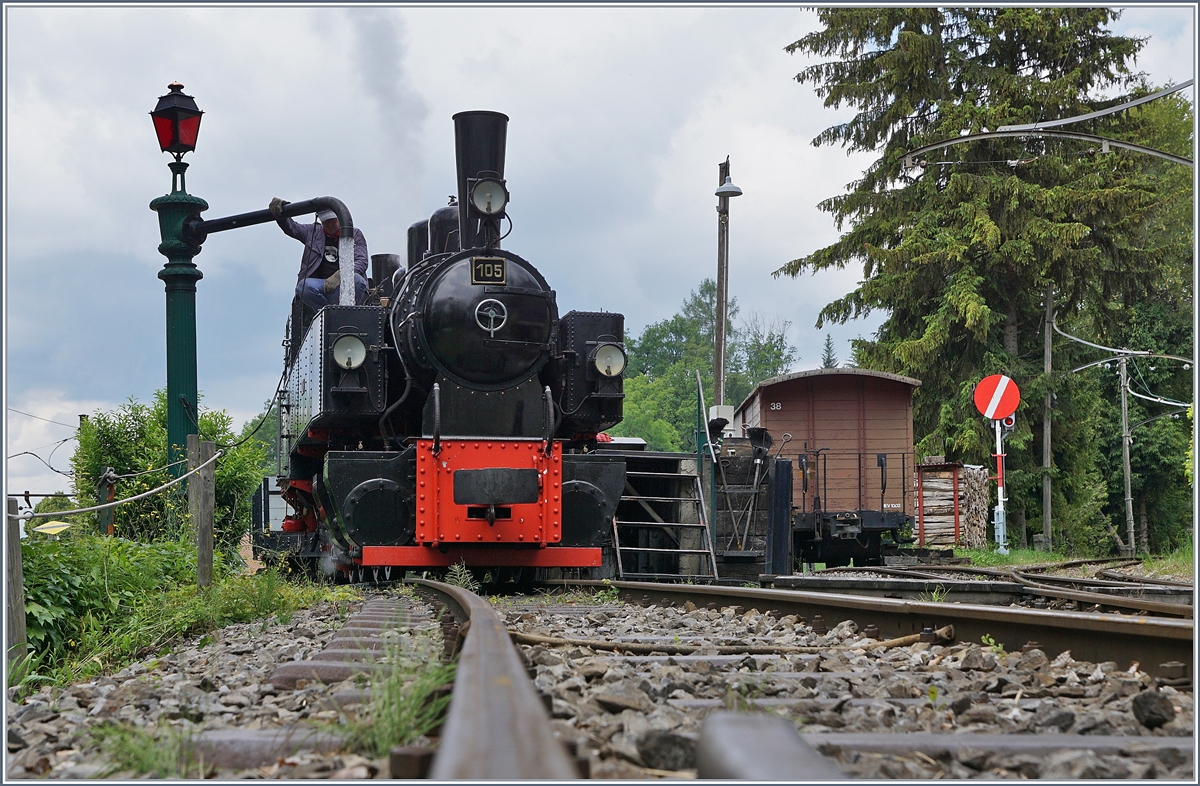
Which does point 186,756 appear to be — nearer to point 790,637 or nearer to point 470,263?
point 790,637

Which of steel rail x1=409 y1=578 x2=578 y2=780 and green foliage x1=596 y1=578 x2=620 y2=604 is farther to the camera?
green foliage x1=596 y1=578 x2=620 y2=604

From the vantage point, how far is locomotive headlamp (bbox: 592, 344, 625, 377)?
1031 centimetres

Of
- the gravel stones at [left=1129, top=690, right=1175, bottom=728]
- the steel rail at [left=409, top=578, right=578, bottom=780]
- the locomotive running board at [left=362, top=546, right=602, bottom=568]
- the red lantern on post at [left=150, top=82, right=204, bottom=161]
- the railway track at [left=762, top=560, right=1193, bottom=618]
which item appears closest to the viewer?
the steel rail at [left=409, top=578, right=578, bottom=780]

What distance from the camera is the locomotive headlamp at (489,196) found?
395 inches

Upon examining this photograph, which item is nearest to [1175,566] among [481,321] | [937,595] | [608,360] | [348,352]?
[608,360]

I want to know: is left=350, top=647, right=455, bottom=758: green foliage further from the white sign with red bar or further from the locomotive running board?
the white sign with red bar

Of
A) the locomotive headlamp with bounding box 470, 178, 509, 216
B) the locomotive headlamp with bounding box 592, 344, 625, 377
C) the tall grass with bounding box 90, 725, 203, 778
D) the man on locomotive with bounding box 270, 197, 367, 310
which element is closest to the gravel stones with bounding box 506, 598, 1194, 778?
the tall grass with bounding box 90, 725, 203, 778

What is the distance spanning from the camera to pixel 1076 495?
26.2 meters

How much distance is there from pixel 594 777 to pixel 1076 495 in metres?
26.4

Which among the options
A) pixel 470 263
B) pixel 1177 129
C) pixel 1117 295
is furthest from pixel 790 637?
pixel 1177 129

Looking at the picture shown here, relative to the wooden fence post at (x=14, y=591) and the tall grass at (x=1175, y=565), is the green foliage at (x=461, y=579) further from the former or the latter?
the tall grass at (x=1175, y=565)

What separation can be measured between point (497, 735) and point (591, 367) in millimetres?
8703

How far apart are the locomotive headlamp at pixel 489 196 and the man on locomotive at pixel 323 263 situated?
1.98 meters

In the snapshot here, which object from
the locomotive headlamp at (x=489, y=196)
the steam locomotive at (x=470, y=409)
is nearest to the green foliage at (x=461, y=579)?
the steam locomotive at (x=470, y=409)
